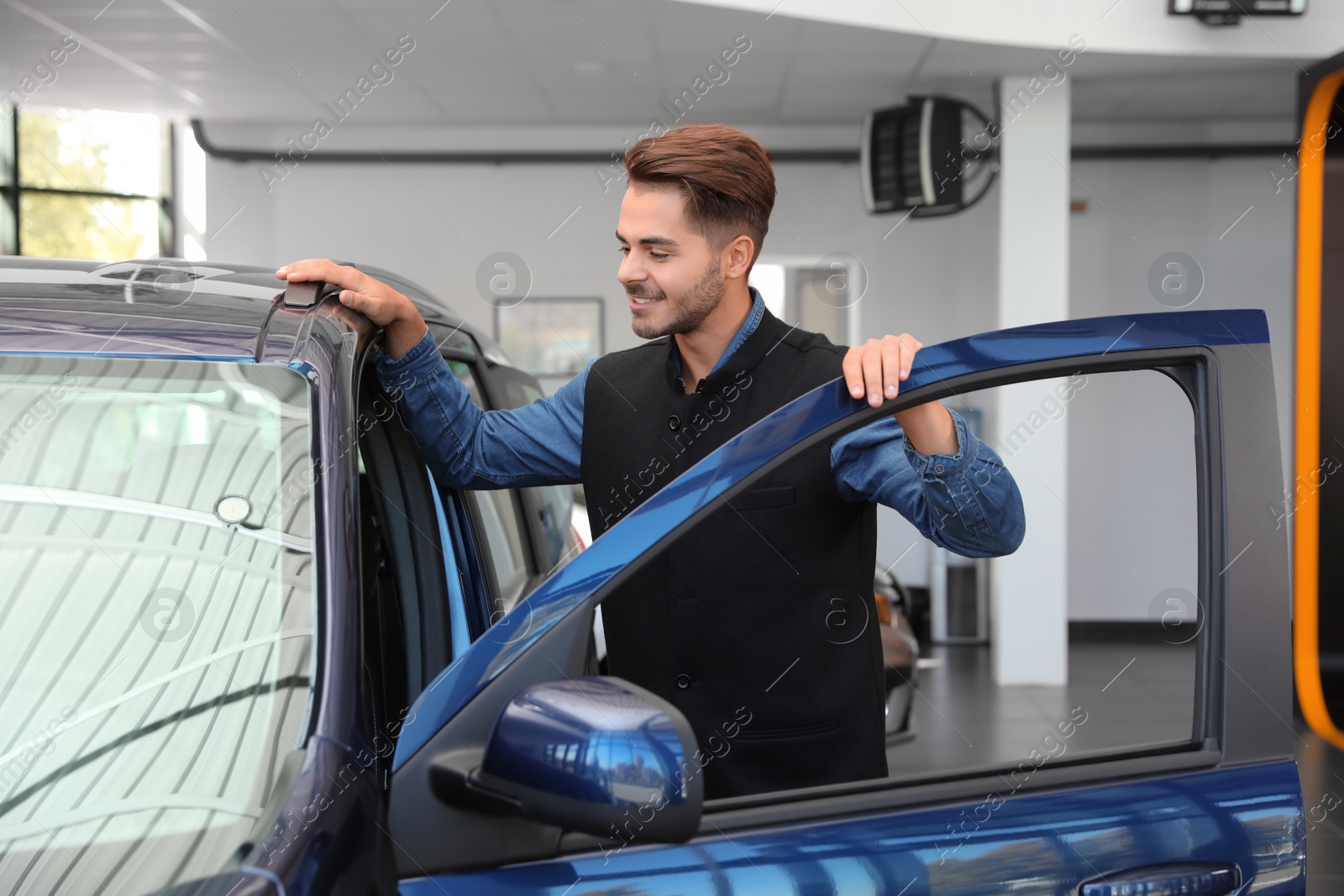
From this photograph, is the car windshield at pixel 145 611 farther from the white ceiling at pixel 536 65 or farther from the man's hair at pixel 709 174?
the white ceiling at pixel 536 65

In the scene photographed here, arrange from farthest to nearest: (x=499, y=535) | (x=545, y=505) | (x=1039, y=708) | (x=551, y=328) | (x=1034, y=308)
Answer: (x=551, y=328)
(x=1034, y=308)
(x=1039, y=708)
(x=545, y=505)
(x=499, y=535)

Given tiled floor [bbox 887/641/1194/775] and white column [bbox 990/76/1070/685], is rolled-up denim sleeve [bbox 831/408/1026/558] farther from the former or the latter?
white column [bbox 990/76/1070/685]

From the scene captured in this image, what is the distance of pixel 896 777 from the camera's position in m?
1.08

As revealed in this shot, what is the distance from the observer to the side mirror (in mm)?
833

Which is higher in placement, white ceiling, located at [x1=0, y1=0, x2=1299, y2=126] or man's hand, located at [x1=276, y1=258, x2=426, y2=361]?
white ceiling, located at [x1=0, y1=0, x2=1299, y2=126]

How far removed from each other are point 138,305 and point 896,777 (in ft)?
3.02

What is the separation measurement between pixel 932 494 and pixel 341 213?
24.5 feet

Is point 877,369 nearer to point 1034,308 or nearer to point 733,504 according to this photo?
point 733,504

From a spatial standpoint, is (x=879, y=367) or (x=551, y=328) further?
(x=551, y=328)

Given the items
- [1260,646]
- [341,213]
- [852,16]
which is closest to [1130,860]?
[1260,646]

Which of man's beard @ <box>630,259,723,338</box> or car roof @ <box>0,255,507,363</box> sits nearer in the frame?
car roof @ <box>0,255,507,363</box>

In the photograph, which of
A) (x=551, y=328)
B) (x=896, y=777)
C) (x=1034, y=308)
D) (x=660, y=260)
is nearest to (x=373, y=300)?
(x=660, y=260)

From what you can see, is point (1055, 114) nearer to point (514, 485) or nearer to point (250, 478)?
point (514, 485)

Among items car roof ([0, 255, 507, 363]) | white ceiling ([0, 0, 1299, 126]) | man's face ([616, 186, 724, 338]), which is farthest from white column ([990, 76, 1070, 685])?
car roof ([0, 255, 507, 363])
